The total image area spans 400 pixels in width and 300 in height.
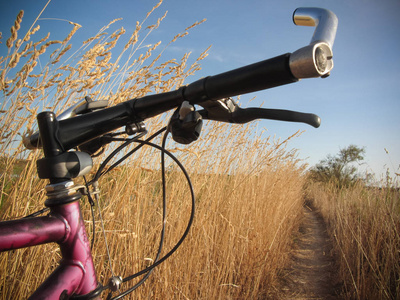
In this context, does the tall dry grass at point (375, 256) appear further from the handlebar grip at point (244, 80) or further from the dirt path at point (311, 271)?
the handlebar grip at point (244, 80)

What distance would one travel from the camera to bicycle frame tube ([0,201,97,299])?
1.92ft

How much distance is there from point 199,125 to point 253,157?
2.50 m

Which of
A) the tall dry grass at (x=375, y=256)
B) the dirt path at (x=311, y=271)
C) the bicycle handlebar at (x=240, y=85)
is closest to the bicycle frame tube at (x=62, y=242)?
the bicycle handlebar at (x=240, y=85)

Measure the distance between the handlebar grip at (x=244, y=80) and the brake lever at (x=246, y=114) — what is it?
0.14ft

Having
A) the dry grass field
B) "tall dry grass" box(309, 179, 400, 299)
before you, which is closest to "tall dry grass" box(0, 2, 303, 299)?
the dry grass field

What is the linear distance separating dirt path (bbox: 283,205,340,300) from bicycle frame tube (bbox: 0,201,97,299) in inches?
106

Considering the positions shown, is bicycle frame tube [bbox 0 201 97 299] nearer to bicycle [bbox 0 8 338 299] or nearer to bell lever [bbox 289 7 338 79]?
bicycle [bbox 0 8 338 299]

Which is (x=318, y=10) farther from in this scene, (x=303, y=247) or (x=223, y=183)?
(x=303, y=247)

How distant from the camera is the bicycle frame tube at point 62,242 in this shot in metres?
0.59

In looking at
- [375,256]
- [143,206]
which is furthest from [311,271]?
[143,206]

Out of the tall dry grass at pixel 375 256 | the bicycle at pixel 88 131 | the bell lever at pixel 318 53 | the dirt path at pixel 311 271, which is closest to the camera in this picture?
the bell lever at pixel 318 53

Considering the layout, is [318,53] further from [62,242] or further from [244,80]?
[62,242]

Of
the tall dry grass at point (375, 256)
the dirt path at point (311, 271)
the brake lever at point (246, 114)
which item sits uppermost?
the brake lever at point (246, 114)

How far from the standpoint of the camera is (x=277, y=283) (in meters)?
2.92
